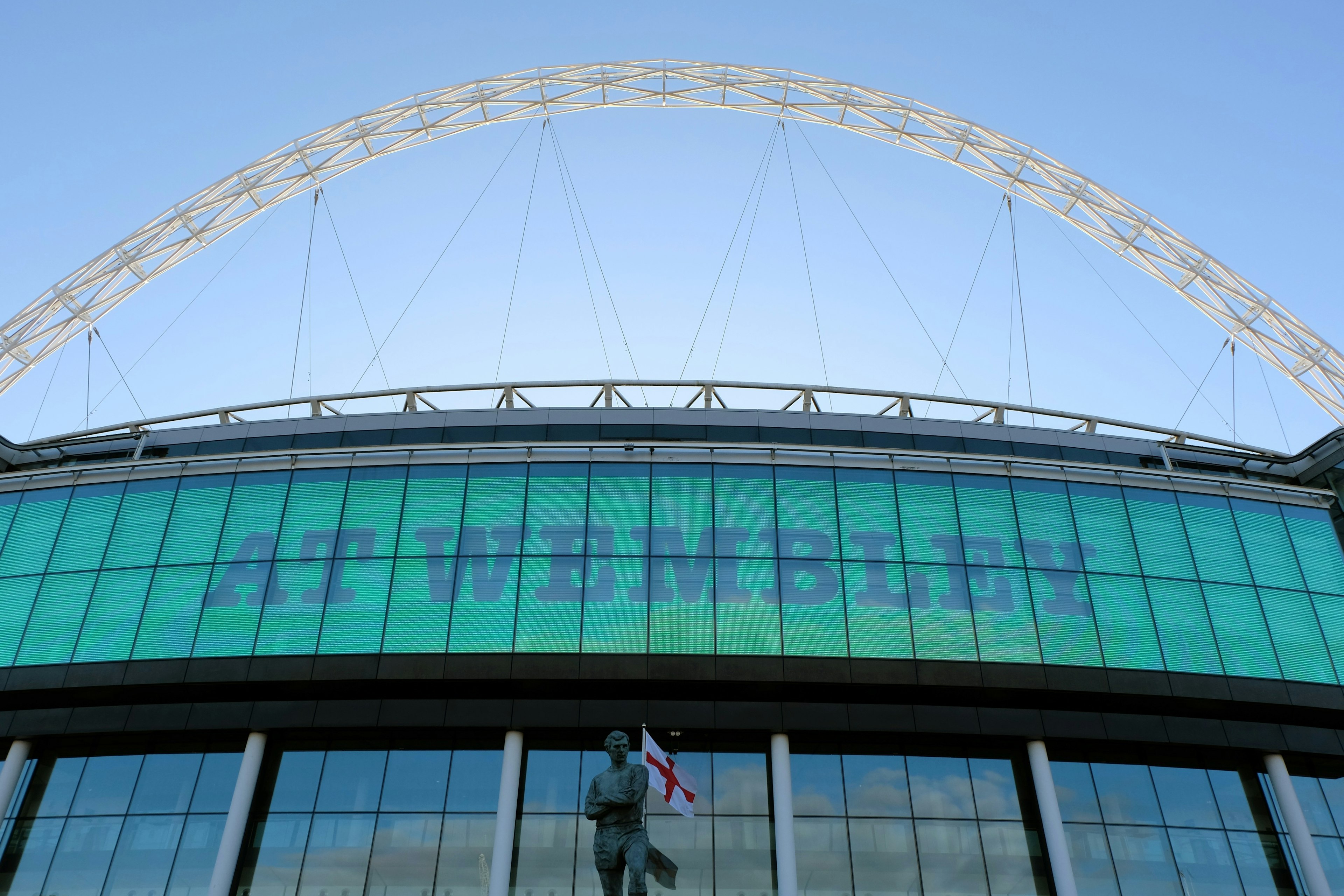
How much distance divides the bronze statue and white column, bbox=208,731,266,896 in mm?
12135

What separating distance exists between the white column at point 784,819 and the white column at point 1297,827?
13796mm

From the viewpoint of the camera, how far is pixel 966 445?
35.1 metres

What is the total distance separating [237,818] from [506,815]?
23.9ft

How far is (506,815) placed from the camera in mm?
28391

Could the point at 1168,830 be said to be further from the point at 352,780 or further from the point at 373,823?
the point at 352,780

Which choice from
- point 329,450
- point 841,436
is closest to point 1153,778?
point 841,436

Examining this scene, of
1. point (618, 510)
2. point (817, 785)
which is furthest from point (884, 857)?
point (618, 510)

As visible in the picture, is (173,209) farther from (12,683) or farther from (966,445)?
(966,445)

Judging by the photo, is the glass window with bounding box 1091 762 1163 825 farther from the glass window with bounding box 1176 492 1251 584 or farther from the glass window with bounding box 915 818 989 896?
the glass window with bounding box 1176 492 1251 584

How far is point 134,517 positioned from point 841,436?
2265 centimetres

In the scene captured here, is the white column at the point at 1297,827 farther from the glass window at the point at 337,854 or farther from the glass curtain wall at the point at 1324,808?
the glass window at the point at 337,854

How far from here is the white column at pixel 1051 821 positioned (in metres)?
27.9

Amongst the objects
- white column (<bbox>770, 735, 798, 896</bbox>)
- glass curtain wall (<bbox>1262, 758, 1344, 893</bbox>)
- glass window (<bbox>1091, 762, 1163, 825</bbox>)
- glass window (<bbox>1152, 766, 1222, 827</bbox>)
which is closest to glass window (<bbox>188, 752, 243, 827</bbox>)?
white column (<bbox>770, 735, 798, 896</bbox>)

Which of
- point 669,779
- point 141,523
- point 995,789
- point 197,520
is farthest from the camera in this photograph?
point 141,523
